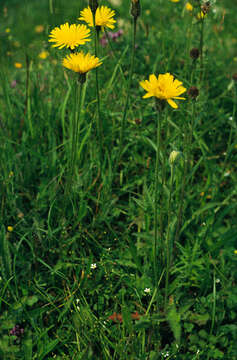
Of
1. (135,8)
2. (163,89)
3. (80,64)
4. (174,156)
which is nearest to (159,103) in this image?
(163,89)

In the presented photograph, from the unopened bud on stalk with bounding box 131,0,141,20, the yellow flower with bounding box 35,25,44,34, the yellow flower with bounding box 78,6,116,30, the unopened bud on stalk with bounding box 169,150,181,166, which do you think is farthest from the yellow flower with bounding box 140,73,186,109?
the yellow flower with bounding box 35,25,44,34

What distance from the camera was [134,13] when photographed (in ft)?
4.26

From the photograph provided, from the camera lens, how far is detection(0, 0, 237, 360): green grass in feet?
4.09

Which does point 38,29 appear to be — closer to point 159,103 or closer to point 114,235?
point 114,235

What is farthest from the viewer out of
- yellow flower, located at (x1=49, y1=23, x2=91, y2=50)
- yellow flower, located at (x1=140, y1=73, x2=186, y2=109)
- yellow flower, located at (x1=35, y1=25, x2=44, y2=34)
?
yellow flower, located at (x1=35, y1=25, x2=44, y2=34)

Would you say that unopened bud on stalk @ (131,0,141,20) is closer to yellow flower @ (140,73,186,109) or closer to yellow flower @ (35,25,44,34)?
yellow flower @ (140,73,186,109)

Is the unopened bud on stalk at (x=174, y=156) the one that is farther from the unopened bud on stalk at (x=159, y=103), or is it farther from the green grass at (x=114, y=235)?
the unopened bud on stalk at (x=159, y=103)

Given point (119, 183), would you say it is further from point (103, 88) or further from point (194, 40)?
point (194, 40)

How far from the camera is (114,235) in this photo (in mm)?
1536

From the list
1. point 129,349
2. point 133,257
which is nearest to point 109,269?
point 133,257

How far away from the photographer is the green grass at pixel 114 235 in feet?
4.09

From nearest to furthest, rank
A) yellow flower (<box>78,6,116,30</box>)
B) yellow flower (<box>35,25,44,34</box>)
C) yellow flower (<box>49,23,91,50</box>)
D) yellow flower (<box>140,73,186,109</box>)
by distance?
1. yellow flower (<box>140,73,186,109</box>)
2. yellow flower (<box>49,23,91,50</box>)
3. yellow flower (<box>78,6,116,30</box>)
4. yellow flower (<box>35,25,44,34</box>)

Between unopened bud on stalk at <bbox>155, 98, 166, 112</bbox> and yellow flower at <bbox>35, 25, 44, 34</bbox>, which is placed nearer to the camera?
unopened bud on stalk at <bbox>155, 98, 166, 112</bbox>

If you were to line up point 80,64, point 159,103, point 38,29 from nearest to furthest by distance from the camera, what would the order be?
point 159,103 < point 80,64 < point 38,29
